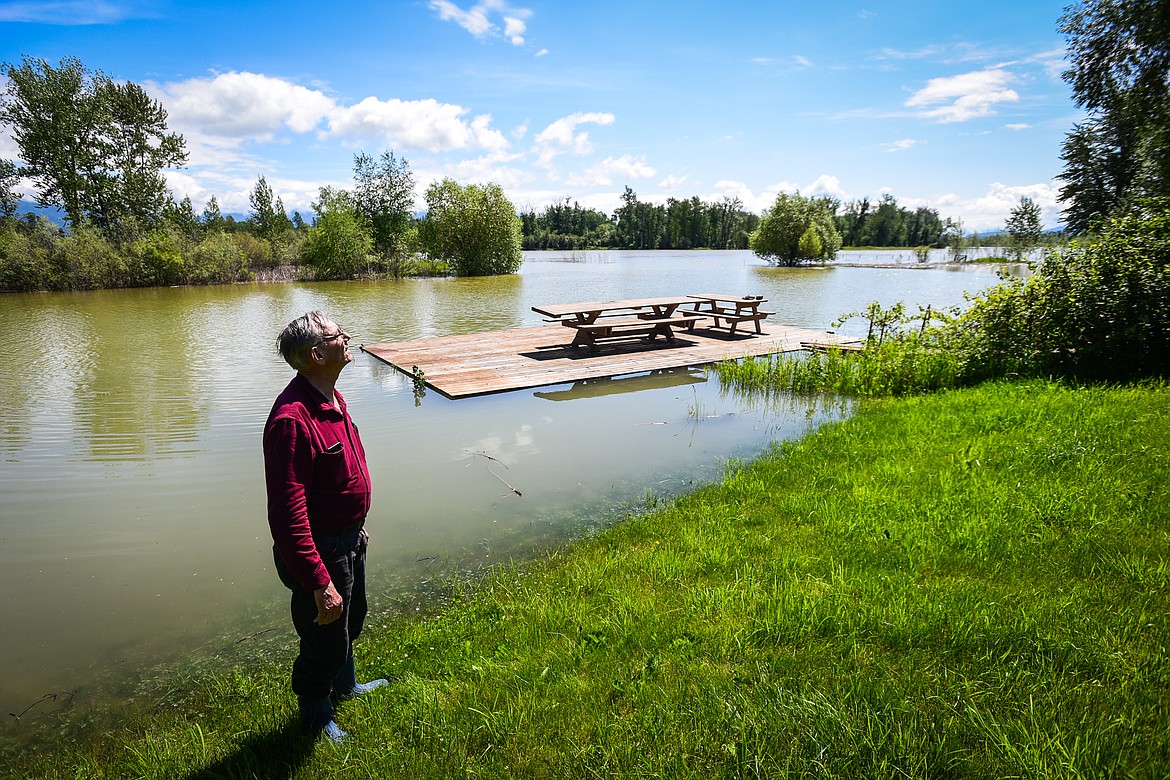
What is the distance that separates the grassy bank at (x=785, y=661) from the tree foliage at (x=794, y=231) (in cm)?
6049

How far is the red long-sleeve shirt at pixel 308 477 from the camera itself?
7.14ft

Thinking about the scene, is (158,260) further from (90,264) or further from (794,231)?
(794,231)

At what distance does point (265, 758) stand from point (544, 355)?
974cm

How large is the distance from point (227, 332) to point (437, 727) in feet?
58.5

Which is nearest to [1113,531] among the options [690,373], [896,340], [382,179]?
[896,340]

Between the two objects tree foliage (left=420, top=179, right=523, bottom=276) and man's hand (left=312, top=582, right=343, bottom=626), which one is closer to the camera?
man's hand (left=312, top=582, right=343, bottom=626)

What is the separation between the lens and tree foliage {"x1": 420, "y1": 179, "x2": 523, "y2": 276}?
49344mm

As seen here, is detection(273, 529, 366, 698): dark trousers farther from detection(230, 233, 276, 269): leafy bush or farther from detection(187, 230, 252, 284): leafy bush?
detection(230, 233, 276, 269): leafy bush

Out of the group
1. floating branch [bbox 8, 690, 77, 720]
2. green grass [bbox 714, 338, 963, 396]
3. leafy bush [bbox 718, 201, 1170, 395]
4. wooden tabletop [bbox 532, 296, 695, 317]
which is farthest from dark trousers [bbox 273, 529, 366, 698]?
wooden tabletop [bbox 532, 296, 695, 317]

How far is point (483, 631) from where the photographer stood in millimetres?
3387

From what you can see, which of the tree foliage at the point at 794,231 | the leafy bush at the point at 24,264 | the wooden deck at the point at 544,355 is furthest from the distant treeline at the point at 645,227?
the wooden deck at the point at 544,355

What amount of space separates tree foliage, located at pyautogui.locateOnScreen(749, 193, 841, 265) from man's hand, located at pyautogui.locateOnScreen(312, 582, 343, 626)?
63308 millimetres

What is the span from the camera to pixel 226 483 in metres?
6.20

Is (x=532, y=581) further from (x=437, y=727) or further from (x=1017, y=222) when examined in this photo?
(x=1017, y=222)
